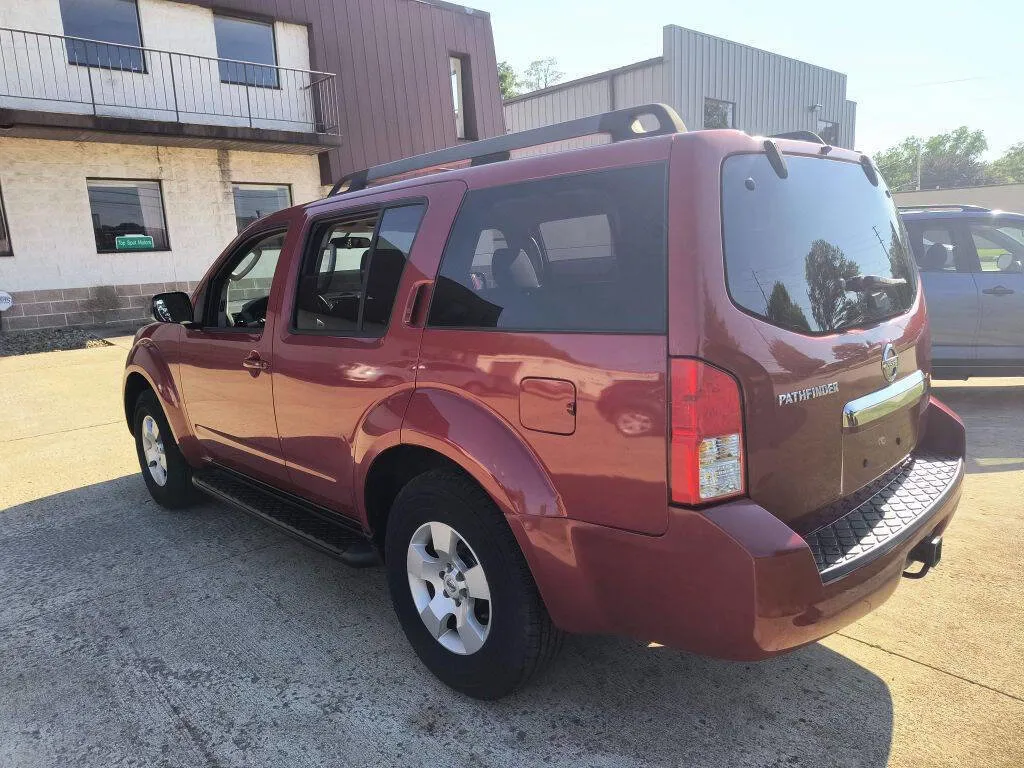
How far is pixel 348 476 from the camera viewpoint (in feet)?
9.75

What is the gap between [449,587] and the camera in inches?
102

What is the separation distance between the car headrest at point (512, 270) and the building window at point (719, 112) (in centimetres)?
1916

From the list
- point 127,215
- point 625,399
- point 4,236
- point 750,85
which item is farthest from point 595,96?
point 625,399

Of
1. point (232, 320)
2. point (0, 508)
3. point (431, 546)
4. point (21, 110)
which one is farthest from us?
point (21, 110)

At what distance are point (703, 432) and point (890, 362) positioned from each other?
97 centimetres

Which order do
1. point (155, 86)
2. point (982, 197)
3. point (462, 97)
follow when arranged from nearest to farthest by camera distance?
point (155, 86)
point (462, 97)
point (982, 197)

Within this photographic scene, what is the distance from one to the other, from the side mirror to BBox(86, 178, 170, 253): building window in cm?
1153

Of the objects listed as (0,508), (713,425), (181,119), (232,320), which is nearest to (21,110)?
(181,119)

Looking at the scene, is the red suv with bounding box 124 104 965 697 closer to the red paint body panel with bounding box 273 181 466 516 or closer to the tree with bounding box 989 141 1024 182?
the red paint body panel with bounding box 273 181 466 516

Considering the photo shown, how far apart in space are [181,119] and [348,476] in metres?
13.8

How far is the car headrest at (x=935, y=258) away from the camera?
6.39 meters

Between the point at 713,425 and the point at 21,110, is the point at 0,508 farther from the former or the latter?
the point at 21,110

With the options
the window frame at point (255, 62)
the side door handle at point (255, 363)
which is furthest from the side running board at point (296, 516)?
the window frame at point (255, 62)

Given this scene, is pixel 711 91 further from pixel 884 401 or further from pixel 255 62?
pixel 884 401
